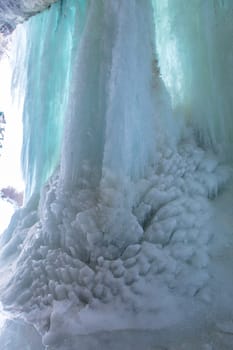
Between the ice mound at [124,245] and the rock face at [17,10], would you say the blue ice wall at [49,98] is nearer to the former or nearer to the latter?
the rock face at [17,10]

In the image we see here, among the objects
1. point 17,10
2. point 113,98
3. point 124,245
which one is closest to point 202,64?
point 113,98

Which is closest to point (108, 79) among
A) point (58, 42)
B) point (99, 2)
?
point (99, 2)

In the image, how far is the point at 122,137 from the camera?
70.7 inches

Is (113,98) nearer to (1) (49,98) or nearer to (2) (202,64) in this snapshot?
(2) (202,64)

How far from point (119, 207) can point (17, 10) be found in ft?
6.41

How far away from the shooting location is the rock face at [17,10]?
260 centimetres

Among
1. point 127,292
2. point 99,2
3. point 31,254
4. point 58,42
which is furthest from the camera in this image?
point 58,42

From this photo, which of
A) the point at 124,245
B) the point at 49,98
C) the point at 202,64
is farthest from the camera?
the point at 49,98

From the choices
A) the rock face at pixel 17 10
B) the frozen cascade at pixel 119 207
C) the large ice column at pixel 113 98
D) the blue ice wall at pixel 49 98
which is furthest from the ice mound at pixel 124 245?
the rock face at pixel 17 10

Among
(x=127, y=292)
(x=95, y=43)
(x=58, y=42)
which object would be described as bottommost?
(x=127, y=292)

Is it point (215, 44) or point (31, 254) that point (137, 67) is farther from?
point (31, 254)

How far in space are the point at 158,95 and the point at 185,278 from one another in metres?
1.08

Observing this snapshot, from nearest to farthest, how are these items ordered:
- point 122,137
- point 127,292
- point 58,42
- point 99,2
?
1. point 127,292
2. point 122,137
3. point 99,2
4. point 58,42

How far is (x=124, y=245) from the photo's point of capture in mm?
1675
